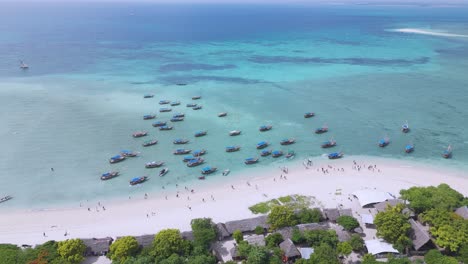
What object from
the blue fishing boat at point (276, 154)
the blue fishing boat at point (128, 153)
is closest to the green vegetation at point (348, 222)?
the blue fishing boat at point (276, 154)

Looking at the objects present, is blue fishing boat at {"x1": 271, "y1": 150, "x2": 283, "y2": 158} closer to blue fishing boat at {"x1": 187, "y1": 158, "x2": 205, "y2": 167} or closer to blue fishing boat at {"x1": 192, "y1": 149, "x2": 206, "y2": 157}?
blue fishing boat at {"x1": 192, "y1": 149, "x2": 206, "y2": 157}

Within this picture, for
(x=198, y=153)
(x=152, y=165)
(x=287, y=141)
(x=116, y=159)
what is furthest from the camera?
(x=287, y=141)

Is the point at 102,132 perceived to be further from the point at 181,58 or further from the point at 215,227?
the point at 181,58

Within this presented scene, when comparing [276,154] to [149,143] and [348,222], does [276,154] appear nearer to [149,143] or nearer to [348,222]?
[348,222]

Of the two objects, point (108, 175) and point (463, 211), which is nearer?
point (463, 211)

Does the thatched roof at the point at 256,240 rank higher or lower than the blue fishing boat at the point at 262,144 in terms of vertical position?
lower

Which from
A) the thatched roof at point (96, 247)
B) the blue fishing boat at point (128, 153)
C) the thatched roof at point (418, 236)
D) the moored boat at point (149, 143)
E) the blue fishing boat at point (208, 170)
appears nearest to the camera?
the thatched roof at point (418, 236)

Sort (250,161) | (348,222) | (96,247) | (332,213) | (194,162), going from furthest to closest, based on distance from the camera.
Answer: (250,161)
(194,162)
(332,213)
(348,222)
(96,247)

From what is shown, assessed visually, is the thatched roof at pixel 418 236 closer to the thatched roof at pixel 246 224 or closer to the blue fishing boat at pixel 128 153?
the thatched roof at pixel 246 224

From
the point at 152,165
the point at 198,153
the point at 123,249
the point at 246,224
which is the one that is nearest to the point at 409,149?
the point at 246,224
